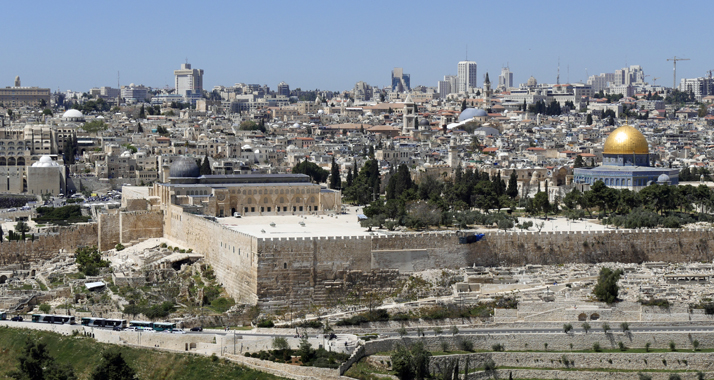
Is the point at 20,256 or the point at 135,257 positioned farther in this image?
the point at 20,256

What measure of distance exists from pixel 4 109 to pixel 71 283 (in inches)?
4355

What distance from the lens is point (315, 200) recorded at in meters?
52.2

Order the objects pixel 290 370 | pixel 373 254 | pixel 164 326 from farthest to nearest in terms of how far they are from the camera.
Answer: pixel 373 254 → pixel 164 326 → pixel 290 370

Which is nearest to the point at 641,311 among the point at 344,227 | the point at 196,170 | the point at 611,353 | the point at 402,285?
the point at 611,353

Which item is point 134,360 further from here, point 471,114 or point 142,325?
point 471,114

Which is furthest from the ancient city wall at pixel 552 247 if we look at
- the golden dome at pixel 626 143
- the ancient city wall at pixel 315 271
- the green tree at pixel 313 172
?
the green tree at pixel 313 172

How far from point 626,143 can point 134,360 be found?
36.2 meters

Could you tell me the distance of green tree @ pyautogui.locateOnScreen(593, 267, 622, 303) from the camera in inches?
1467

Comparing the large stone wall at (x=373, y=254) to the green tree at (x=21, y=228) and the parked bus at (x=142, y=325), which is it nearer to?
the parked bus at (x=142, y=325)

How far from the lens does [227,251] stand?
134 feet

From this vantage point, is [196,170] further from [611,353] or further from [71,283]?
[611,353]

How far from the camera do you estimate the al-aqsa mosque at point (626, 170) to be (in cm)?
6109

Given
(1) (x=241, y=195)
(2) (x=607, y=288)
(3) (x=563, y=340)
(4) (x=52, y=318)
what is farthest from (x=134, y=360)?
(1) (x=241, y=195)

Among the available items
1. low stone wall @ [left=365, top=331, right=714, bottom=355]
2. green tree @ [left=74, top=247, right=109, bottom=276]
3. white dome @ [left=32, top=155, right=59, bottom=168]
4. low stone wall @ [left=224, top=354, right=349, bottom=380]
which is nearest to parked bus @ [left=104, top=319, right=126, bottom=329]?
low stone wall @ [left=224, top=354, right=349, bottom=380]
